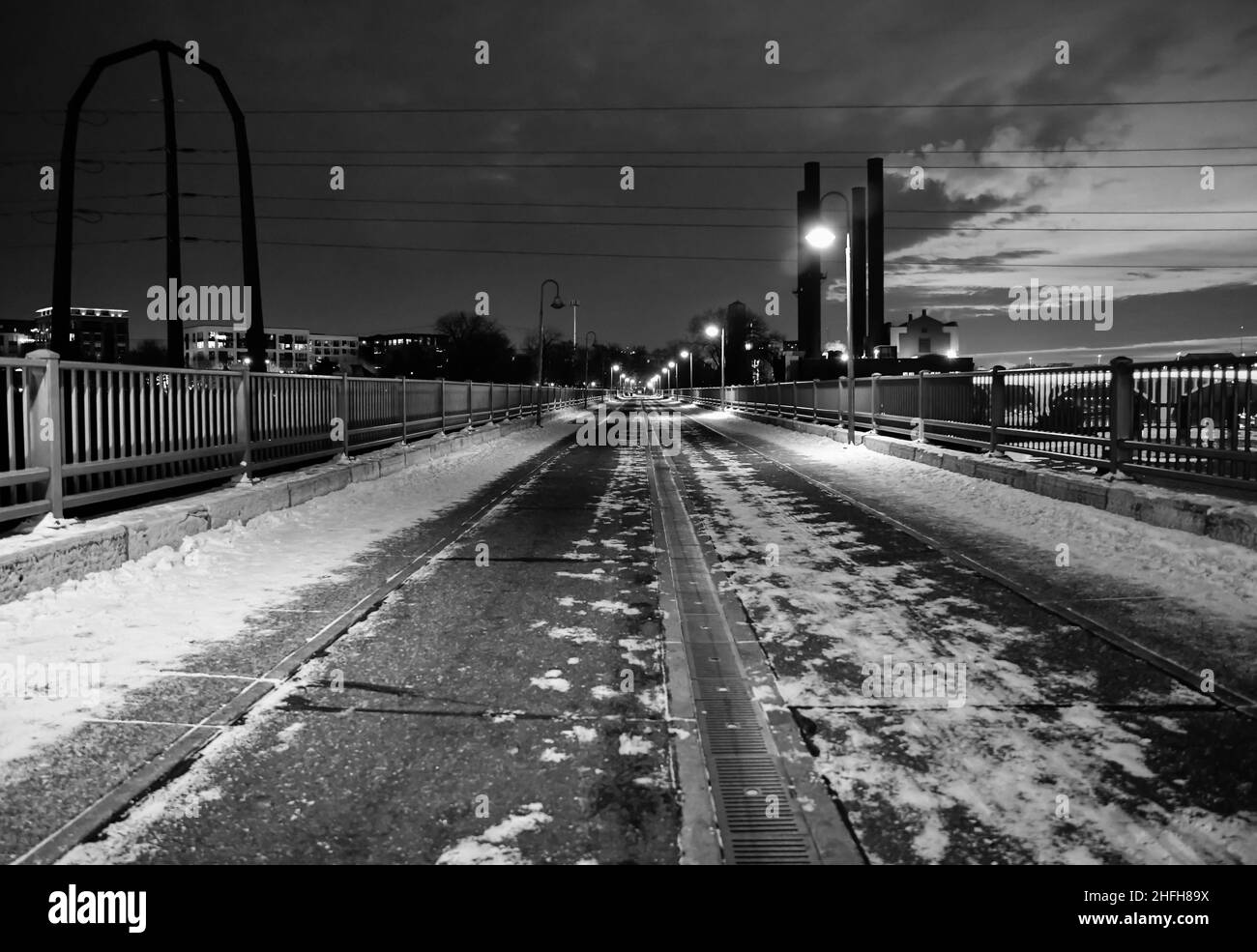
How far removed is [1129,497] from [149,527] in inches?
407

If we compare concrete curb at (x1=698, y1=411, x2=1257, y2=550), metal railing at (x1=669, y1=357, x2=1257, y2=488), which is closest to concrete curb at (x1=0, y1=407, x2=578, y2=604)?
concrete curb at (x1=698, y1=411, x2=1257, y2=550)

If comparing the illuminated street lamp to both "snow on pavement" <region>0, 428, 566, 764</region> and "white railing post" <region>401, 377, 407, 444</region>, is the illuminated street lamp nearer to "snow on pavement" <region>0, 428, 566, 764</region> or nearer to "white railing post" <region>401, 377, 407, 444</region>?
"white railing post" <region>401, 377, 407, 444</region>

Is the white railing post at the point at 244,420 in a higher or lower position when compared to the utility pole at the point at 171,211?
lower

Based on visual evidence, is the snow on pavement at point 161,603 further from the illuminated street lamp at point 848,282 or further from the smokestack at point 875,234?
the smokestack at point 875,234

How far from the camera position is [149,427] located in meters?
9.72

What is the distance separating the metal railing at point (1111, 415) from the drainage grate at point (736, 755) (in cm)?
635

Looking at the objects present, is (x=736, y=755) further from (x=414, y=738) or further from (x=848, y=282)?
(x=848, y=282)

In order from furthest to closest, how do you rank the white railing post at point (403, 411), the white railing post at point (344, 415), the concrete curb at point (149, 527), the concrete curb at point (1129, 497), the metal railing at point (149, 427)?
the white railing post at point (403, 411) < the white railing post at point (344, 415) < the concrete curb at point (1129, 497) < the metal railing at point (149, 427) < the concrete curb at point (149, 527)

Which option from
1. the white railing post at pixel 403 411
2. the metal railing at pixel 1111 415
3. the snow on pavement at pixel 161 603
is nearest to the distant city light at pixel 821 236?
→ the metal railing at pixel 1111 415

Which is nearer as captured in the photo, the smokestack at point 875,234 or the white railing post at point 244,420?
the white railing post at point 244,420

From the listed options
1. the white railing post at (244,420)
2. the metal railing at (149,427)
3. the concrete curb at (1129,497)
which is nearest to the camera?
the metal railing at (149,427)

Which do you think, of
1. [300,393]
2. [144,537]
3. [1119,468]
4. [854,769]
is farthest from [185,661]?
[1119,468]

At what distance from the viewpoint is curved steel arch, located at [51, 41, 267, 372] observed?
2370cm

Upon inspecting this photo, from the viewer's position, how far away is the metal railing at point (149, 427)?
25.3 feet
